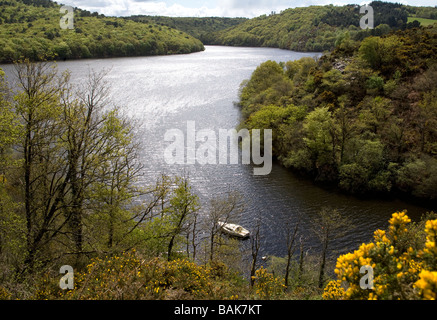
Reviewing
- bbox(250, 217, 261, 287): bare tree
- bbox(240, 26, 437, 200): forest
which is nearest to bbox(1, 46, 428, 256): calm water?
bbox(250, 217, 261, 287): bare tree

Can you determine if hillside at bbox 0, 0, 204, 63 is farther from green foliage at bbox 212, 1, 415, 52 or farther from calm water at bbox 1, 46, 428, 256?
green foliage at bbox 212, 1, 415, 52

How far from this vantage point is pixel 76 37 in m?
95.1

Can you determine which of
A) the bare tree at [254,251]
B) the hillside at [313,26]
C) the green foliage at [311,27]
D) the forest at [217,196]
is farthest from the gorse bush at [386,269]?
the green foliage at [311,27]

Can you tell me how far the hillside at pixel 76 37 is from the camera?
7644 centimetres

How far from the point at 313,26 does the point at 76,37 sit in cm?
10445

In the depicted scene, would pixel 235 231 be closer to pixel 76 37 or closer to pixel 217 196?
pixel 217 196

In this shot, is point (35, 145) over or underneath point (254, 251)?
over

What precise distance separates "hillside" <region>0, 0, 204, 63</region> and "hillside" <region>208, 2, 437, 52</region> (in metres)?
46.1

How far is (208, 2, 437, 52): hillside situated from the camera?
110m

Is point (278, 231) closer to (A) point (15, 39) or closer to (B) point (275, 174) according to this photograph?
(B) point (275, 174)

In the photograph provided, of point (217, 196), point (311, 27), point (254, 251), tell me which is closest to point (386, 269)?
point (254, 251)

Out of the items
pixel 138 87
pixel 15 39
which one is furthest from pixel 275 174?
pixel 15 39

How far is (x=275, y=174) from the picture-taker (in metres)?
35.3
